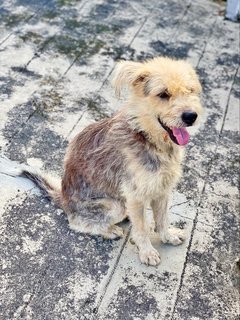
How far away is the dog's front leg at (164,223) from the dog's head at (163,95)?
585 millimetres

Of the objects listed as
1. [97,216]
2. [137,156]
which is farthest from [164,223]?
[137,156]

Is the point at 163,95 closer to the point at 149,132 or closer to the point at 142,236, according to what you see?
the point at 149,132

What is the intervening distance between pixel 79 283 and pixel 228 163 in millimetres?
1975

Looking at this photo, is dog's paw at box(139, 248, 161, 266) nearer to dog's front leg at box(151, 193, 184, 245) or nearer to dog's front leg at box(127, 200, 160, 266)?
dog's front leg at box(127, 200, 160, 266)

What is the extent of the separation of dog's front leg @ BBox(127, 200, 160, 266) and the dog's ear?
2.71 feet

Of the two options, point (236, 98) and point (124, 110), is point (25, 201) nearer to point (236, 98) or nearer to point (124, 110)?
point (124, 110)

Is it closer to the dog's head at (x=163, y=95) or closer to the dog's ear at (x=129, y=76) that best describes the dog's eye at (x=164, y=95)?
the dog's head at (x=163, y=95)

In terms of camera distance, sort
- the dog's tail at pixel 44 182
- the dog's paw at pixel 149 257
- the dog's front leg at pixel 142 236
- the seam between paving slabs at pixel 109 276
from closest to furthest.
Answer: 1. the seam between paving slabs at pixel 109 276
2. the dog's front leg at pixel 142 236
3. the dog's paw at pixel 149 257
4. the dog's tail at pixel 44 182

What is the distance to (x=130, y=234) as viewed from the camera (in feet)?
A: 12.6

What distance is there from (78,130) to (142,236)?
5.02 ft

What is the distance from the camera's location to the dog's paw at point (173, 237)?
377cm

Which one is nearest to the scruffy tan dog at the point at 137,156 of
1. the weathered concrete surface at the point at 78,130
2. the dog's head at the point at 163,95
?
the dog's head at the point at 163,95

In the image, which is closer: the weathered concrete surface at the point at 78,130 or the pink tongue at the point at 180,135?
the pink tongue at the point at 180,135

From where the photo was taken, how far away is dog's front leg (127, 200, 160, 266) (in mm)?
3479
